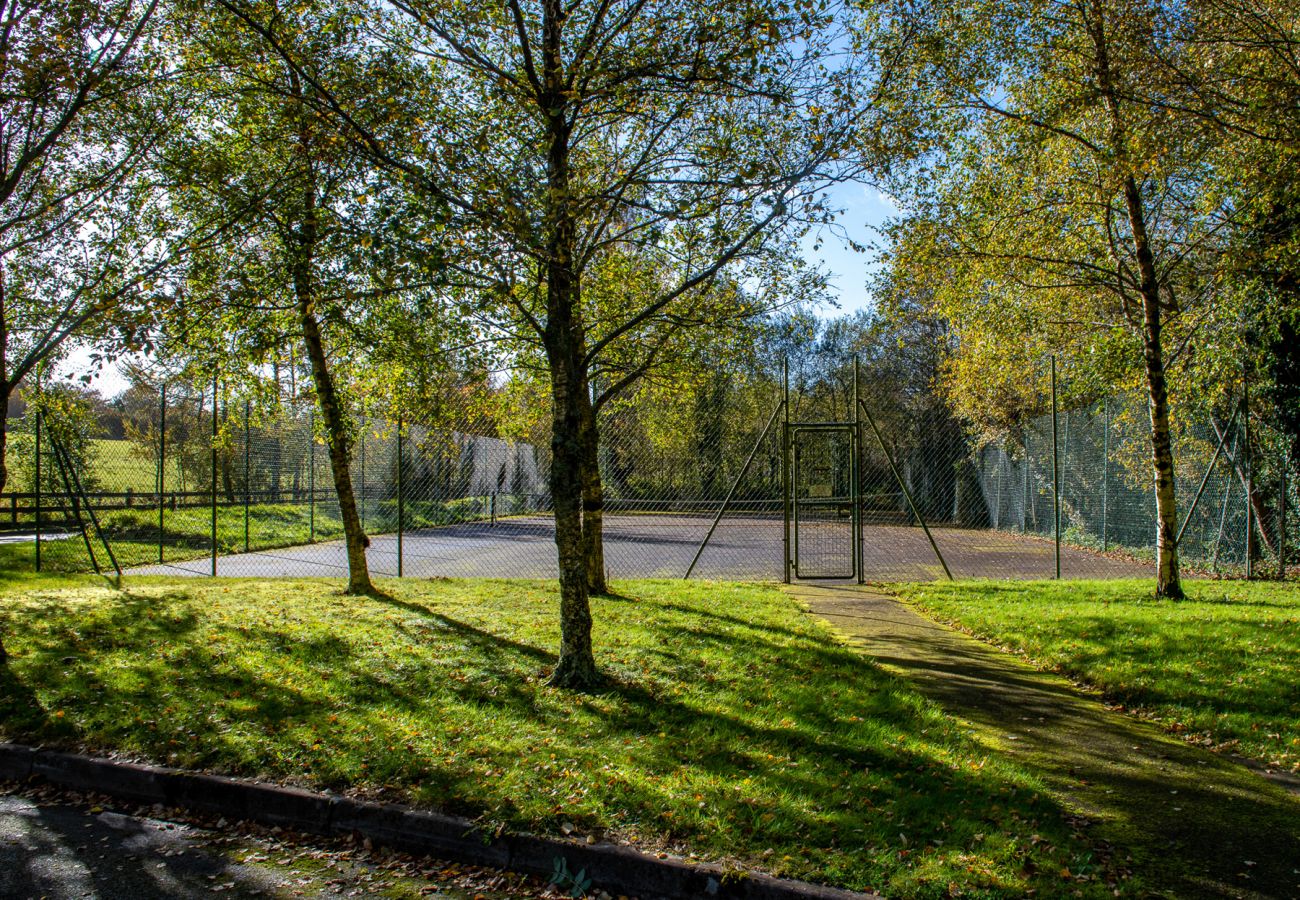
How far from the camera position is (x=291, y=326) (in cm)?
803

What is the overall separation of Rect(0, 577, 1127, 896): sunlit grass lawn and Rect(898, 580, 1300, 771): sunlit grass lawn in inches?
73.7

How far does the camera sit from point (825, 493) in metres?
14.9

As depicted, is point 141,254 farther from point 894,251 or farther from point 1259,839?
point 1259,839

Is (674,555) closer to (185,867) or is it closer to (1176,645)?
(1176,645)

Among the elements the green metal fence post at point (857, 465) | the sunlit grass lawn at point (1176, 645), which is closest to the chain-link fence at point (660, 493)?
the green metal fence post at point (857, 465)

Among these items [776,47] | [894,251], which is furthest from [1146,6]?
[776,47]

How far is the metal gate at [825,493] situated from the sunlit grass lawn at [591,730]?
12.5 ft

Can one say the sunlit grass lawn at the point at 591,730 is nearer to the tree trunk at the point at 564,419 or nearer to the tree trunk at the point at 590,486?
the tree trunk at the point at 564,419

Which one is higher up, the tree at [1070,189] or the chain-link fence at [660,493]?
the tree at [1070,189]

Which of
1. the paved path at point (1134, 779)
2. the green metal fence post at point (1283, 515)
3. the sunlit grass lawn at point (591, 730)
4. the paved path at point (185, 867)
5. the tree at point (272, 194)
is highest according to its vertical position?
the tree at point (272, 194)

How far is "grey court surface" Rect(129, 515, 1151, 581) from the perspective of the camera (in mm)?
13188

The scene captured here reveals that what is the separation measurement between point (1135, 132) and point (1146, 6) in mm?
1802

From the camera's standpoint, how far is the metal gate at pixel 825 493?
37.6ft

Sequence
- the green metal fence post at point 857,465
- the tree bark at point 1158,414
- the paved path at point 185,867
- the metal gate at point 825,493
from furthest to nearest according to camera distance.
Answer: the metal gate at point 825,493 → the green metal fence post at point 857,465 → the tree bark at point 1158,414 → the paved path at point 185,867
